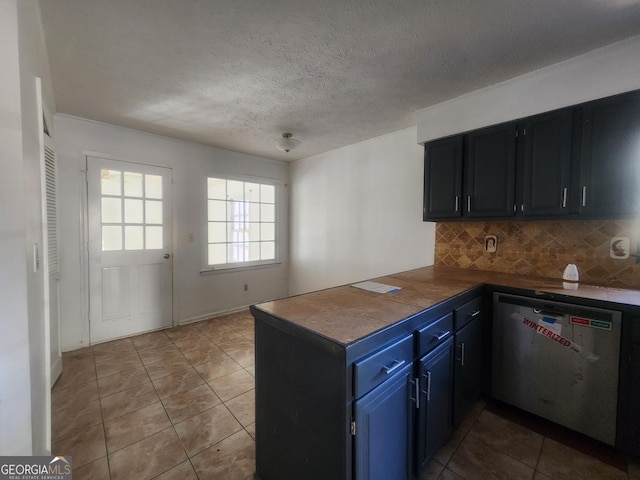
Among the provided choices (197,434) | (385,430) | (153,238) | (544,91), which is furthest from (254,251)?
Result: (544,91)

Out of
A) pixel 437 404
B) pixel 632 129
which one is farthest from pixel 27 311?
pixel 632 129

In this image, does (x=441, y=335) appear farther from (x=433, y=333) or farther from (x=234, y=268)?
(x=234, y=268)

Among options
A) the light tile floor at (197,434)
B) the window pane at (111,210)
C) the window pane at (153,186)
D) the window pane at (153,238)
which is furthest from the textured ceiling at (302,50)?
the light tile floor at (197,434)

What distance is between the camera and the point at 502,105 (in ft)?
6.95

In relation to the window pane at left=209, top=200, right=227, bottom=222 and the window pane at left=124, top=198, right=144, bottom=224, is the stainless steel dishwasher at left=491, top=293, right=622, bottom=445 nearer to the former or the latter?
the window pane at left=209, top=200, right=227, bottom=222

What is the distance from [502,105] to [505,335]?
5.77 ft

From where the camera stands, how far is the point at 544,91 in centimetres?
193

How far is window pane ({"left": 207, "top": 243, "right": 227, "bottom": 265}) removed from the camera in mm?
3859

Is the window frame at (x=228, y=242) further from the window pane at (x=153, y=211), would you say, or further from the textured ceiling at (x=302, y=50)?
the textured ceiling at (x=302, y=50)

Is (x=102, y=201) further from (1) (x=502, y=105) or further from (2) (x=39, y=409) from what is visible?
(1) (x=502, y=105)

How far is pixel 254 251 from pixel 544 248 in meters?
3.62

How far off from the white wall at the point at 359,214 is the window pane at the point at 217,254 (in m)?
1.19

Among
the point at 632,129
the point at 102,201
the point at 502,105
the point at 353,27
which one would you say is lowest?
the point at 102,201

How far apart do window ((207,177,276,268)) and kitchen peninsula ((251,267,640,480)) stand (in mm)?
2754
